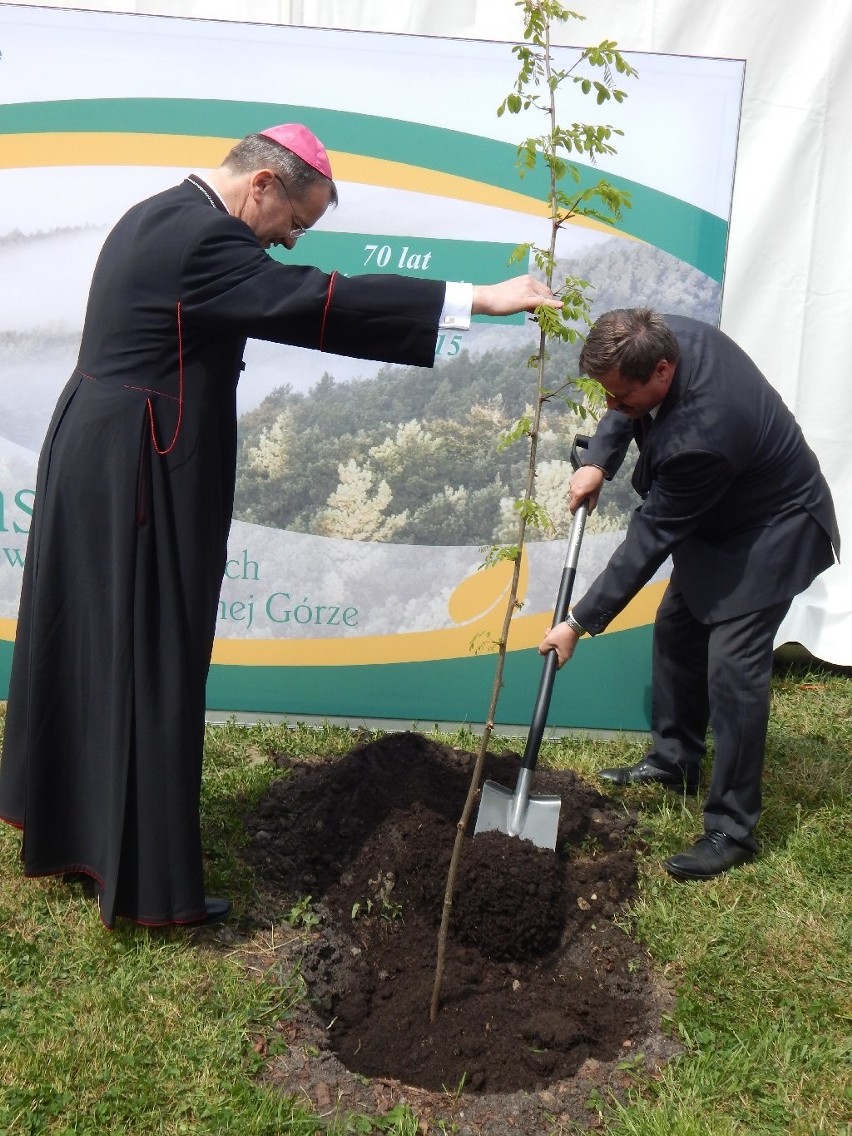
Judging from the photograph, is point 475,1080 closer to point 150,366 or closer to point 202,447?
point 202,447

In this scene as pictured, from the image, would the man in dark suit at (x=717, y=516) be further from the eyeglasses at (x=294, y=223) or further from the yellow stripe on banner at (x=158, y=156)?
the yellow stripe on banner at (x=158, y=156)

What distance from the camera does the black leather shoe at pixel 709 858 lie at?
3.54 meters

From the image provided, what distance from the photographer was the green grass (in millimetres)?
2494

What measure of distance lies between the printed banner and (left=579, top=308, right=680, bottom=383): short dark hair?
97cm

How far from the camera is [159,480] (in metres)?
2.82

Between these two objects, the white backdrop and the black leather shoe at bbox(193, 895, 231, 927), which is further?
the white backdrop

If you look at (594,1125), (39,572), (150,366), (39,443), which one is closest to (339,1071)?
(594,1125)

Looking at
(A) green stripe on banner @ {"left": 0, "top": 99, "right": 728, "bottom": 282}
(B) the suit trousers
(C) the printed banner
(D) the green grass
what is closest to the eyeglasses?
(C) the printed banner

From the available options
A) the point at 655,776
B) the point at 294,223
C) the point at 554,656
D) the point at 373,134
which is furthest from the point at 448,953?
the point at 373,134

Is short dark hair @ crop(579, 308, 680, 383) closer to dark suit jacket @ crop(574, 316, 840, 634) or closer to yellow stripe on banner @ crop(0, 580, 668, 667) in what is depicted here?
dark suit jacket @ crop(574, 316, 840, 634)

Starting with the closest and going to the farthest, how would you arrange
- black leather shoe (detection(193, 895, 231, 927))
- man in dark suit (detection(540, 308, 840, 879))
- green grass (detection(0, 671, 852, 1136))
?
1. green grass (detection(0, 671, 852, 1136))
2. black leather shoe (detection(193, 895, 231, 927))
3. man in dark suit (detection(540, 308, 840, 879))

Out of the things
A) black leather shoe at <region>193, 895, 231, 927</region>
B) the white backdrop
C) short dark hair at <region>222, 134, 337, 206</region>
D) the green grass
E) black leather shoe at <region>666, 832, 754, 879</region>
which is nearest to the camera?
the green grass

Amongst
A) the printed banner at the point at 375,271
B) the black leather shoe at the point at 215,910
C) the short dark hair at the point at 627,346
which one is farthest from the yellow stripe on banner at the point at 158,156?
the black leather shoe at the point at 215,910

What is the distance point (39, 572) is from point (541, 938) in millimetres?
1755
